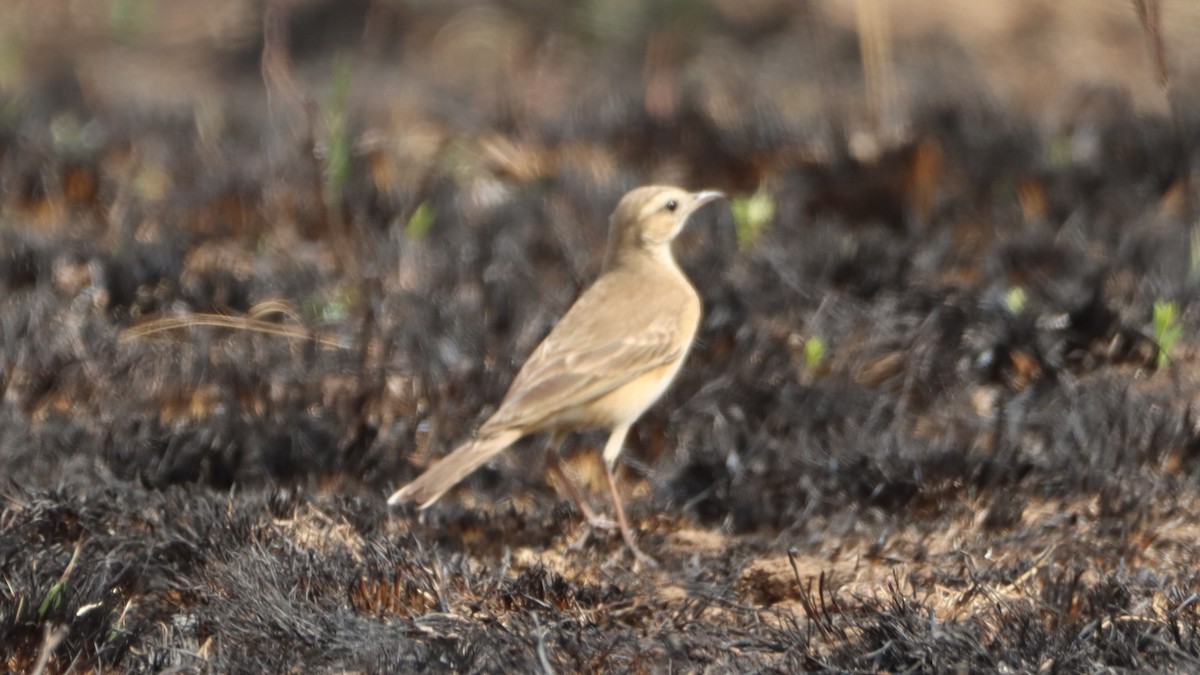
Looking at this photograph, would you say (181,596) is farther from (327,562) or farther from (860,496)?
(860,496)

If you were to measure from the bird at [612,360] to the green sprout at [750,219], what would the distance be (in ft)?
3.21

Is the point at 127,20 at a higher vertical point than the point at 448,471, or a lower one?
lower

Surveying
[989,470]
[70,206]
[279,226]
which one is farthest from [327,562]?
[70,206]

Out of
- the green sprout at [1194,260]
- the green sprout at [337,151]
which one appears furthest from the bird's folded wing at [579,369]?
the green sprout at [1194,260]

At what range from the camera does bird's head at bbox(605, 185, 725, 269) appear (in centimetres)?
647

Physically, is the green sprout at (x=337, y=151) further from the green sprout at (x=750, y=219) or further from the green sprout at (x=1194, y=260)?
the green sprout at (x=1194, y=260)

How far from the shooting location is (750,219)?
298 inches

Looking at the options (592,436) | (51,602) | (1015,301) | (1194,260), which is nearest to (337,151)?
(592,436)

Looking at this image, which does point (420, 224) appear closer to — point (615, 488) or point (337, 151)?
point (337, 151)

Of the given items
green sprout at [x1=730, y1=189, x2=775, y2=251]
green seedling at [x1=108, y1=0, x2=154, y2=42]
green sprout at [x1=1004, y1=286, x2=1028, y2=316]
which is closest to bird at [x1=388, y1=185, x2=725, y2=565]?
green sprout at [x1=730, y1=189, x2=775, y2=251]

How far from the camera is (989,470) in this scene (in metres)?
5.26

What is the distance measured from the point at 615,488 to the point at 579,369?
463mm

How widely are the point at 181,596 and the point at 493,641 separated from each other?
41.7 inches

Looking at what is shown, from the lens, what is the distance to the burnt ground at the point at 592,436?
4.19 metres
